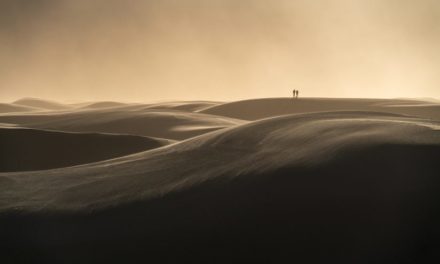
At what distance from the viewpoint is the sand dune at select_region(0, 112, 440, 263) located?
6.46 ft

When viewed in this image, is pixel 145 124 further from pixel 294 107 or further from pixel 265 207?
pixel 294 107

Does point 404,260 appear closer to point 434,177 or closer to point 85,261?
point 434,177

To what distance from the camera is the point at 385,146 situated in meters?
2.32

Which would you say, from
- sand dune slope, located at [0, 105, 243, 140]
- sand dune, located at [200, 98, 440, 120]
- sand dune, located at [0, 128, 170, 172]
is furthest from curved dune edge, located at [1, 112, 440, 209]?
sand dune, located at [200, 98, 440, 120]

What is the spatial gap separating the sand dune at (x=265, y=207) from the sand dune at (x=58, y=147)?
92.8 inches

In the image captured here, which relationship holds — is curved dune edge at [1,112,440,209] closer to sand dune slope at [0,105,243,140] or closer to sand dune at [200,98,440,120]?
sand dune slope at [0,105,243,140]

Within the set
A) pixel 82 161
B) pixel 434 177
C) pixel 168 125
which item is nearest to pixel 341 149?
pixel 434 177

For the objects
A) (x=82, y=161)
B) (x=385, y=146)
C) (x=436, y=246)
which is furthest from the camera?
(x=82, y=161)

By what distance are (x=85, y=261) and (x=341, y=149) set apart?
1173 mm

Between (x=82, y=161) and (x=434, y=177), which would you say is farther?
(x=82, y=161)

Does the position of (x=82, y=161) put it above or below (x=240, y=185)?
below

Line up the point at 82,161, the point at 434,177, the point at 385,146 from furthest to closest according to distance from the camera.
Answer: the point at 82,161, the point at 385,146, the point at 434,177

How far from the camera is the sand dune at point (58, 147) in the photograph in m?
5.18

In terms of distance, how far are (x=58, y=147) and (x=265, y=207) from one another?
3.85 meters
